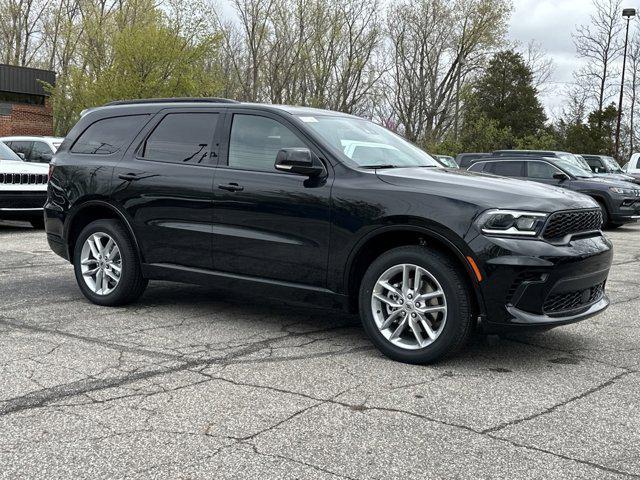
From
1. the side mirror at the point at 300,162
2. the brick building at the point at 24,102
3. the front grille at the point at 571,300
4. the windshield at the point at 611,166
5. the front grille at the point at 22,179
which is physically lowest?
the front grille at the point at 571,300

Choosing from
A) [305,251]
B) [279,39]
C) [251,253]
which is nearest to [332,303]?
[305,251]

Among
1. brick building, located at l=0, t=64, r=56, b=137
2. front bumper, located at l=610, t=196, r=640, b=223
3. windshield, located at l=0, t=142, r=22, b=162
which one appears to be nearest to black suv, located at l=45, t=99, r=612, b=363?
windshield, located at l=0, t=142, r=22, b=162

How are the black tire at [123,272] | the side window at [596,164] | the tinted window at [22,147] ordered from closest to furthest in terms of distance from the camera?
the black tire at [123,272]
the tinted window at [22,147]
the side window at [596,164]

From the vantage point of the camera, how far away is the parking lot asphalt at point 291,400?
329cm

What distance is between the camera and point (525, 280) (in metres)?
4.60

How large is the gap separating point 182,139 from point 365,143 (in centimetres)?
158

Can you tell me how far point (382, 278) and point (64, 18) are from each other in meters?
47.0

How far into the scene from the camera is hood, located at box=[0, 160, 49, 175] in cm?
1270

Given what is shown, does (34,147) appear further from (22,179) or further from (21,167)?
(22,179)

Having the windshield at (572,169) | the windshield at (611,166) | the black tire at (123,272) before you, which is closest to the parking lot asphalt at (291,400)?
the black tire at (123,272)

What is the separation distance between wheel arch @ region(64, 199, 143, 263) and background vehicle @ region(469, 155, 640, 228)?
37.7 ft

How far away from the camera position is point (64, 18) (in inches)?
1834

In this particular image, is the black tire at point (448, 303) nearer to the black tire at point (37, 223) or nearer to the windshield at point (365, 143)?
the windshield at point (365, 143)

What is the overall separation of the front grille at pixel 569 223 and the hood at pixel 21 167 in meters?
10.2
